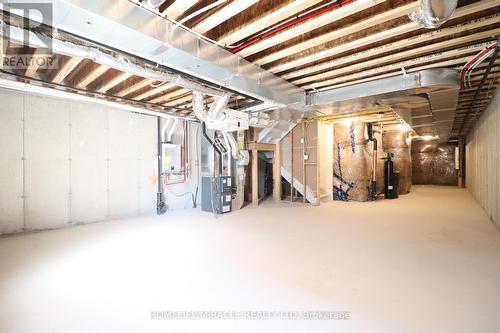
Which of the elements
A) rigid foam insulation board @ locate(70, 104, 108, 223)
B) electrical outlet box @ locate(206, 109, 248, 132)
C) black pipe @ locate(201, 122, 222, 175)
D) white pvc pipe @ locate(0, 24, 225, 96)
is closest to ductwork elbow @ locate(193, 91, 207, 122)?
electrical outlet box @ locate(206, 109, 248, 132)

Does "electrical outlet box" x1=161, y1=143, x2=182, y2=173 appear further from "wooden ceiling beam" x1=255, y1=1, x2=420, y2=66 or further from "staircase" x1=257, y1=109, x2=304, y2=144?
"wooden ceiling beam" x1=255, y1=1, x2=420, y2=66

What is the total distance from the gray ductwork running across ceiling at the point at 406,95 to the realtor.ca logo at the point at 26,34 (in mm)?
3304

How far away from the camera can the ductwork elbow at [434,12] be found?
4.83 ft

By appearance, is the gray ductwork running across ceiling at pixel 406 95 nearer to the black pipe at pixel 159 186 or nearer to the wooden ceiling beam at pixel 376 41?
the wooden ceiling beam at pixel 376 41

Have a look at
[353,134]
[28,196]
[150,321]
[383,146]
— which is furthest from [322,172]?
[28,196]

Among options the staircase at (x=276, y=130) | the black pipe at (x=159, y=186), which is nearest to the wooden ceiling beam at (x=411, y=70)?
the staircase at (x=276, y=130)

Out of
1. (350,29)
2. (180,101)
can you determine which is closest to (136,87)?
(180,101)

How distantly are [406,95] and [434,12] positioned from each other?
189 centimetres

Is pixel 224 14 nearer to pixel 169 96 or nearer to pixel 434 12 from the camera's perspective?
pixel 434 12

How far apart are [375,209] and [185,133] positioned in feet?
15.2

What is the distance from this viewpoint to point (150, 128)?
4.97 meters

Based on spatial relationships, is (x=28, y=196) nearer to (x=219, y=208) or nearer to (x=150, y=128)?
(x=150, y=128)

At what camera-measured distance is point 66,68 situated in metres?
2.94

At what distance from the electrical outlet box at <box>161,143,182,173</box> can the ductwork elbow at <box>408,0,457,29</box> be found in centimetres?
445
